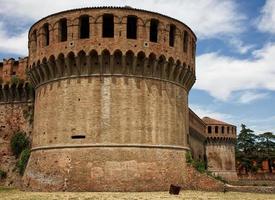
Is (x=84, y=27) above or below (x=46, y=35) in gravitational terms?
above

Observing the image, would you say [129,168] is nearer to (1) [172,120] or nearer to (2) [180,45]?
(1) [172,120]

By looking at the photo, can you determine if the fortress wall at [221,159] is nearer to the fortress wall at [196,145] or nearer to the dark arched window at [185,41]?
the fortress wall at [196,145]

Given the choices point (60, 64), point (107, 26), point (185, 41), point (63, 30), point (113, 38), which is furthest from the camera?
point (185, 41)

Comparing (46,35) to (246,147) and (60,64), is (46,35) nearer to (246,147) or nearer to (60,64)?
(60,64)

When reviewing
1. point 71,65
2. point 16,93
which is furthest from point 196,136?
point 71,65

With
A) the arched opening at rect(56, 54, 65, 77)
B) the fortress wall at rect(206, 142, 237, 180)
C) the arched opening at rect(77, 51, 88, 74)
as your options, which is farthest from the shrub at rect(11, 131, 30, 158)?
the fortress wall at rect(206, 142, 237, 180)

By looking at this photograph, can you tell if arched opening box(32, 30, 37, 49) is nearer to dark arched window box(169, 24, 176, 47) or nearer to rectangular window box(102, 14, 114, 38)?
rectangular window box(102, 14, 114, 38)

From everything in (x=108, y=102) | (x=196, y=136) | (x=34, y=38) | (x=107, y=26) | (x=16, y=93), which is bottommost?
(x=196, y=136)

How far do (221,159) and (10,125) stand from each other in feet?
99.0

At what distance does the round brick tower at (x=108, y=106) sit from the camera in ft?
74.4

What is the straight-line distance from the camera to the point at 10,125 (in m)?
A: 30.2

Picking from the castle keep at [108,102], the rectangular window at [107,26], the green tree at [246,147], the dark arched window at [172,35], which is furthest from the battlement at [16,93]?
the green tree at [246,147]

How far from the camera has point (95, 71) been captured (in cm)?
2362

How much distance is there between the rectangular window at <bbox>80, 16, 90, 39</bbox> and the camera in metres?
24.1
